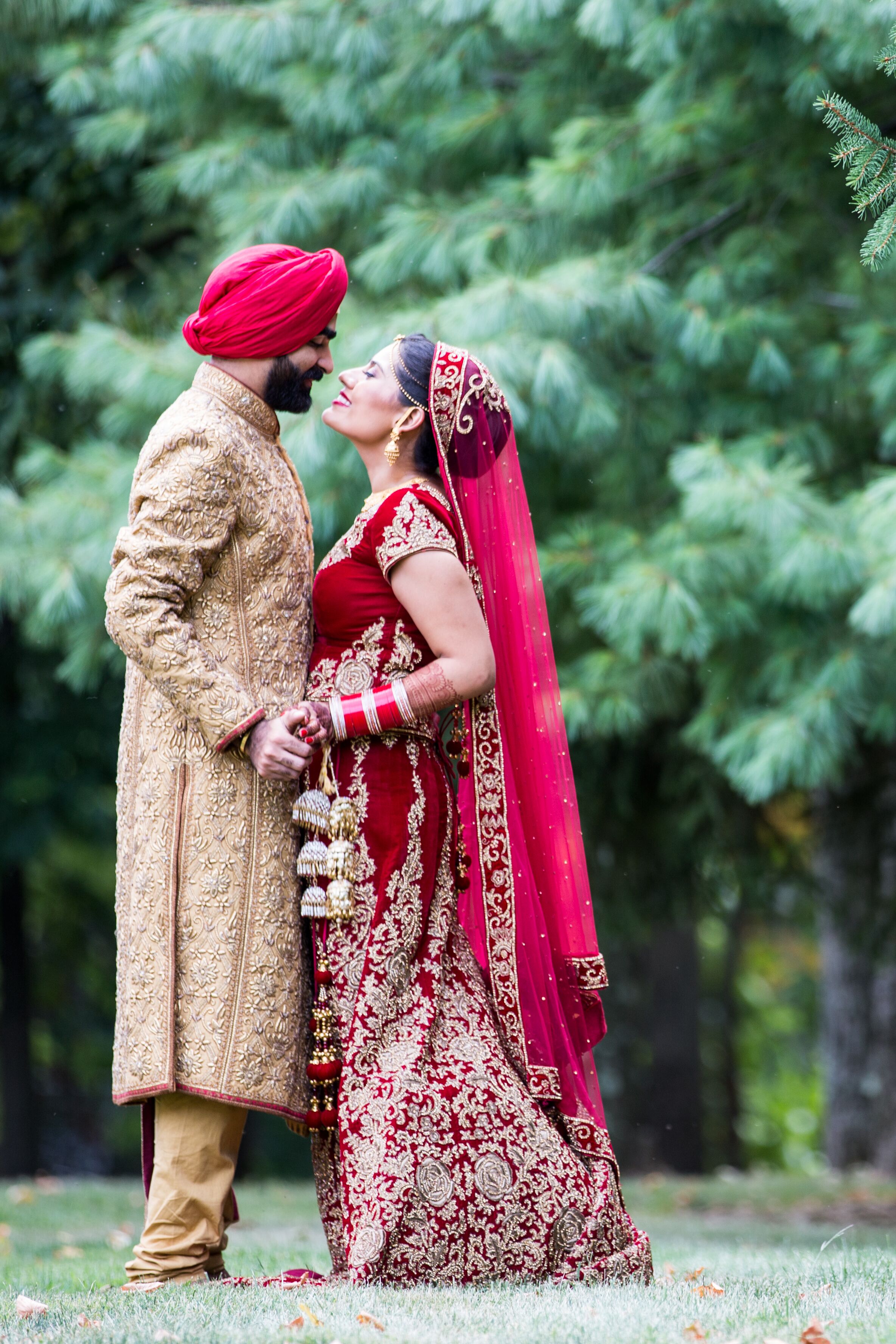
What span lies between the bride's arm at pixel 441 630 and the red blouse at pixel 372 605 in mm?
57

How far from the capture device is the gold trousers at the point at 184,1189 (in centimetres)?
331

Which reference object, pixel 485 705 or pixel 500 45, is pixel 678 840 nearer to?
pixel 500 45

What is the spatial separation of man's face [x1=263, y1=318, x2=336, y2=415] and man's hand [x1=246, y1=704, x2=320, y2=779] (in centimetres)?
75

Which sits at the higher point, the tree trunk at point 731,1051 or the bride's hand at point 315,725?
the bride's hand at point 315,725

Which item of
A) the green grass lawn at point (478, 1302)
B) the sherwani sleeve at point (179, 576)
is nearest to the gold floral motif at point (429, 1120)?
the green grass lawn at point (478, 1302)

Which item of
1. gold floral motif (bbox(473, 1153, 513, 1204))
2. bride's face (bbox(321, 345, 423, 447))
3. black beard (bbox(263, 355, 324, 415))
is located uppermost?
black beard (bbox(263, 355, 324, 415))

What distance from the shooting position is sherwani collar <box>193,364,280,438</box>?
11.6ft

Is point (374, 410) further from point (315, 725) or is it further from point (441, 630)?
point (315, 725)

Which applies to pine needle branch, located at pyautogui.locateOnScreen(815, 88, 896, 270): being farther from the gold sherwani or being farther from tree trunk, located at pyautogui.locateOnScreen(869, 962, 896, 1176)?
tree trunk, located at pyautogui.locateOnScreen(869, 962, 896, 1176)

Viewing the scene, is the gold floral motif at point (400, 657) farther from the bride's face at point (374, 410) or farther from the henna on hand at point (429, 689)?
the bride's face at point (374, 410)

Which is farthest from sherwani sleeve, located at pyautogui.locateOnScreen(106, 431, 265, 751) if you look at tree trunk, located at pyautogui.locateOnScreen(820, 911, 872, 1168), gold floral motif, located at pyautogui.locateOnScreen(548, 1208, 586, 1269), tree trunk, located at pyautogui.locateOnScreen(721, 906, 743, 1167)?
tree trunk, located at pyautogui.locateOnScreen(721, 906, 743, 1167)

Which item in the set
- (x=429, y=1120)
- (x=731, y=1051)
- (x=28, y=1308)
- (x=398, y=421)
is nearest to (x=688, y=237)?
(x=398, y=421)

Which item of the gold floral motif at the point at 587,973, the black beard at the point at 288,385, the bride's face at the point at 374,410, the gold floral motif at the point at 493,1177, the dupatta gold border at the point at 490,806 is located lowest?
the gold floral motif at the point at 493,1177

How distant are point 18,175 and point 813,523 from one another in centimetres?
520
